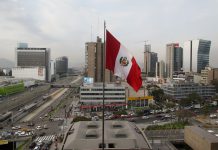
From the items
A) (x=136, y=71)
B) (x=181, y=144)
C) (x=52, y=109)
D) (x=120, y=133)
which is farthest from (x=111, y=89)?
(x=136, y=71)

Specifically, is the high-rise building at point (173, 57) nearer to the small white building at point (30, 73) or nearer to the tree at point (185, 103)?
the small white building at point (30, 73)

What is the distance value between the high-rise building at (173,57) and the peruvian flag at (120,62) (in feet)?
200

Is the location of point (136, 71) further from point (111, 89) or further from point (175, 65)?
point (175, 65)

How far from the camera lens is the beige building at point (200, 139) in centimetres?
1409

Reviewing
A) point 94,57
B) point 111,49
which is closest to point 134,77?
point 111,49

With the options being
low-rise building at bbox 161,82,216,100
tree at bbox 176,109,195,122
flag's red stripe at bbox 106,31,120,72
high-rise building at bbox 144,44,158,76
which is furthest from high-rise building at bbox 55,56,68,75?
flag's red stripe at bbox 106,31,120,72

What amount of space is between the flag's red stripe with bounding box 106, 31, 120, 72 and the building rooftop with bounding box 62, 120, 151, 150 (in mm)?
2643

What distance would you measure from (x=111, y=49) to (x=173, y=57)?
213 ft

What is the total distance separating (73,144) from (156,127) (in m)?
13.9

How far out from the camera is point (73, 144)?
333 inches

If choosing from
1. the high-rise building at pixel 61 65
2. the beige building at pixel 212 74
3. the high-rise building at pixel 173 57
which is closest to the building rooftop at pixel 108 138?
the beige building at pixel 212 74

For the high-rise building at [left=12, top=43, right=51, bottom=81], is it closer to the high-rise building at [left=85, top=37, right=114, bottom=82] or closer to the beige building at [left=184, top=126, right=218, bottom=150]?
the high-rise building at [left=85, top=37, right=114, bottom=82]

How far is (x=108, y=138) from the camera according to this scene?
901 centimetres

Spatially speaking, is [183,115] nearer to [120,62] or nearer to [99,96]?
[99,96]
